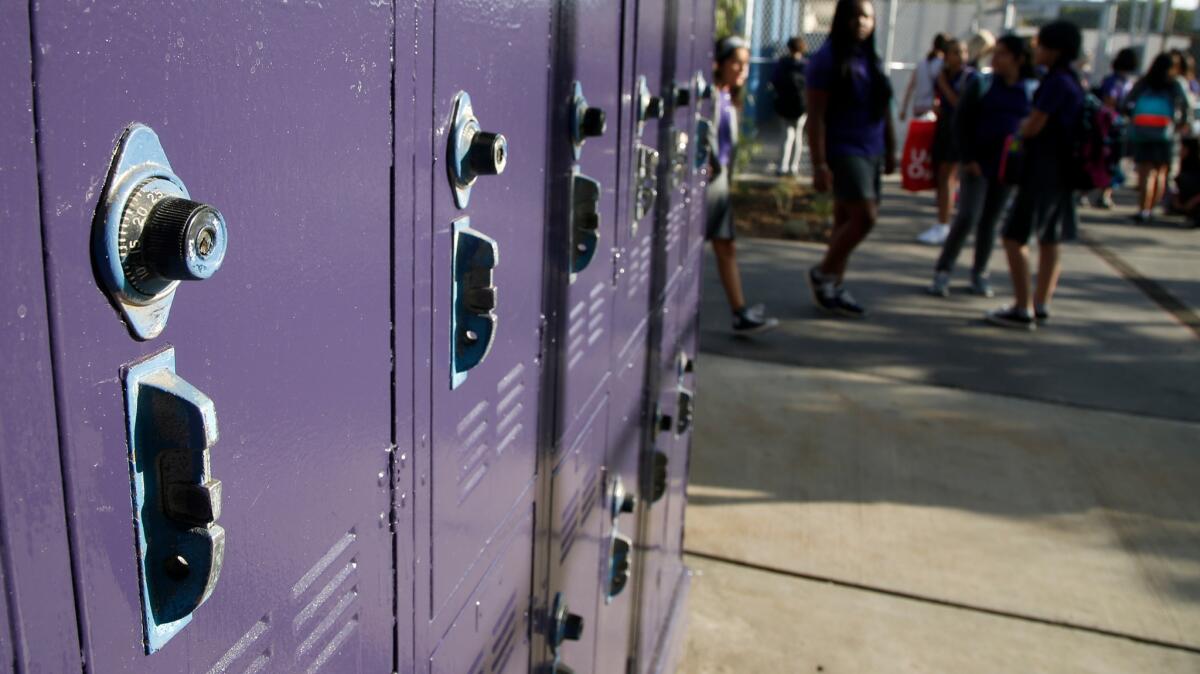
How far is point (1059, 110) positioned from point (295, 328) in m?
5.34

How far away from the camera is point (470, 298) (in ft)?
3.76

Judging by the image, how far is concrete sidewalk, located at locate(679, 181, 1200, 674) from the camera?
3.05 meters

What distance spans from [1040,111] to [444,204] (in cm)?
503

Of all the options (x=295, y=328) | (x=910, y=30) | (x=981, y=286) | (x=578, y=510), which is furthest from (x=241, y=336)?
(x=910, y=30)

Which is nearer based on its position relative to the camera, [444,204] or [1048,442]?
[444,204]

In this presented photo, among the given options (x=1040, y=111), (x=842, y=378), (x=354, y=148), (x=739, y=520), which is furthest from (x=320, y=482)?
(x=1040, y=111)

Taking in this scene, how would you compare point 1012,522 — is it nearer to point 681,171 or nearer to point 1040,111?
point 681,171

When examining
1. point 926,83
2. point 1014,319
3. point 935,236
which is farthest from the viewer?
point 926,83

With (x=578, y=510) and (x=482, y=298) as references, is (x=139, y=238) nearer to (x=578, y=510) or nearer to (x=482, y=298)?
(x=482, y=298)

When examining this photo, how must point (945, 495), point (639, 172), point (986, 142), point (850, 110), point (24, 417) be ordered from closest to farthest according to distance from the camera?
1. point (24, 417)
2. point (639, 172)
3. point (945, 495)
4. point (850, 110)
5. point (986, 142)

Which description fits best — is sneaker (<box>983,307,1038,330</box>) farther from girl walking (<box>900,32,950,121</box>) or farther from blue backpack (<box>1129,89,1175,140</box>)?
blue backpack (<box>1129,89,1175,140</box>)

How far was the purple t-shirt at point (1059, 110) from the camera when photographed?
539 centimetres

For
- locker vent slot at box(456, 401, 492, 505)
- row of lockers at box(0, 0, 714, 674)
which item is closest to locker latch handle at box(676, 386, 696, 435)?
row of lockers at box(0, 0, 714, 674)

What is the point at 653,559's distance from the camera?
263 centimetres
